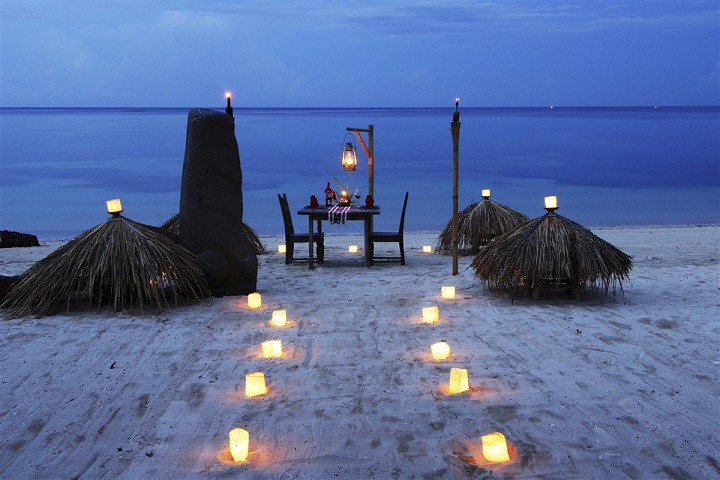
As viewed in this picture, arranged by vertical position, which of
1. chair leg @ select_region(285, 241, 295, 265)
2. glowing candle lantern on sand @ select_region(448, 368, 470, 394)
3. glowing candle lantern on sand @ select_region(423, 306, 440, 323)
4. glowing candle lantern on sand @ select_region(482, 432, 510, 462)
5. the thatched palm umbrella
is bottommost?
glowing candle lantern on sand @ select_region(482, 432, 510, 462)

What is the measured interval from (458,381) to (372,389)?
0.50m

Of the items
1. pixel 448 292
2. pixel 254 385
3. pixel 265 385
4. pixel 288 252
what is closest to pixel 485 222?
pixel 288 252

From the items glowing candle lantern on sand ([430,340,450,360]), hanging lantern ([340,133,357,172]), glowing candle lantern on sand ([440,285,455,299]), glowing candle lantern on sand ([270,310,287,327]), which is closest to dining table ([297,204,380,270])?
hanging lantern ([340,133,357,172])

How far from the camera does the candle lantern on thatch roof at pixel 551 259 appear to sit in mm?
6074

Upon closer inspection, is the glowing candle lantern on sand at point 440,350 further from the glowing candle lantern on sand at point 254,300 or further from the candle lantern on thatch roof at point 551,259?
the glowing candle lantern on sand at point 254,300

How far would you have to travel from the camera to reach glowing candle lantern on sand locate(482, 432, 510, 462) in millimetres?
3412

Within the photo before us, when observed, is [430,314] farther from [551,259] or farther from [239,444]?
[239,444]

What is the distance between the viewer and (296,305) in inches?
248

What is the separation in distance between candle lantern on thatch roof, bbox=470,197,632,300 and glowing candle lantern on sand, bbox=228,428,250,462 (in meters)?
3.26

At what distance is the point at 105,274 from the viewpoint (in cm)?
590

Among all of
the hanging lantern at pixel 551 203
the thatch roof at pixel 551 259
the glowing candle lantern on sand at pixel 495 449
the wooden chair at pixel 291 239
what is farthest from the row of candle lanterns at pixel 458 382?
the wooden chair at pixel 291 239

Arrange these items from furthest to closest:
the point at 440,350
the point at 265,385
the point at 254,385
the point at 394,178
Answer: the point at 394,178, the point at 440,350, the point at 265,385, the point at 254,385

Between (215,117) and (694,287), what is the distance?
15.2 feet

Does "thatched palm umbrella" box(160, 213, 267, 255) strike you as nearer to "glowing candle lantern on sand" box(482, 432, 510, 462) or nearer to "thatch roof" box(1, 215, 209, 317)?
"thatch roof" box(1, 215, 209, 317)
